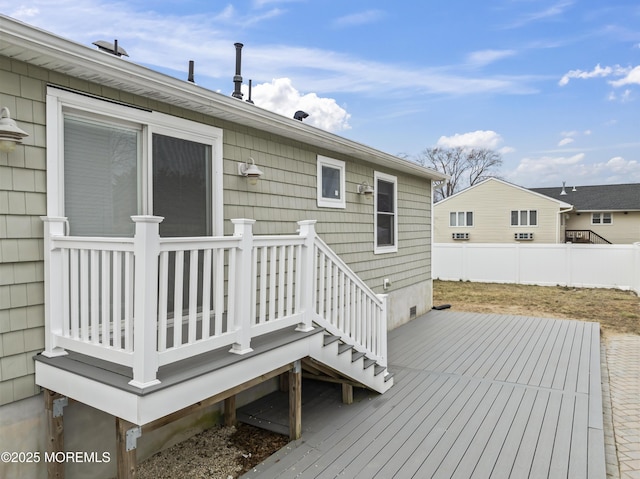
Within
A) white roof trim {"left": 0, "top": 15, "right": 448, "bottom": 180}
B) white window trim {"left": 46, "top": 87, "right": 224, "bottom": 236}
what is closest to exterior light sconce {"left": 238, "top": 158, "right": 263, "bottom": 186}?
white window trim {"left": 46, "top": 87, "right": 224, "bottom": 236}

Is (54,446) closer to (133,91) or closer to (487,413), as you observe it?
(133,91)

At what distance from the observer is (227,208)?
412 centimetres

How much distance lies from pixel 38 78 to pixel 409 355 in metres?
5.62

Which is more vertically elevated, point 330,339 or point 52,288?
point 52,288

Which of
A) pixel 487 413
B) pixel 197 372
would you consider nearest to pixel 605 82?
pixel 487 413

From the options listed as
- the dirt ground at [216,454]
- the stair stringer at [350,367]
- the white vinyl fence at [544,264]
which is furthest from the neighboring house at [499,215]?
the dirt ground at [216,454]

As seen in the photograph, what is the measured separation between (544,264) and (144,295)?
15.2 metres

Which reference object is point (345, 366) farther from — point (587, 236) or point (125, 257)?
point (587, 236)

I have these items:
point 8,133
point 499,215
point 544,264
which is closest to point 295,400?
point 8,133

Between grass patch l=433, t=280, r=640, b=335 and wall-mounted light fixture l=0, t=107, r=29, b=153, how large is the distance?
9705mm

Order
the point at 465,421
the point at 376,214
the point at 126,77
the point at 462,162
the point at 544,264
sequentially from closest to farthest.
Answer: the point at 126,77 < the point at 465,421 < the point at 376,214 < the point at 544,264 < the point at 462,162

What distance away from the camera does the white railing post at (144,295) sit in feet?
7.14

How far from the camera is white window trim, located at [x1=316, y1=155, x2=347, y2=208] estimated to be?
223 inches

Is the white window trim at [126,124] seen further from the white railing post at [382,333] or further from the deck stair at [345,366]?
the white railing post at [382,333]
